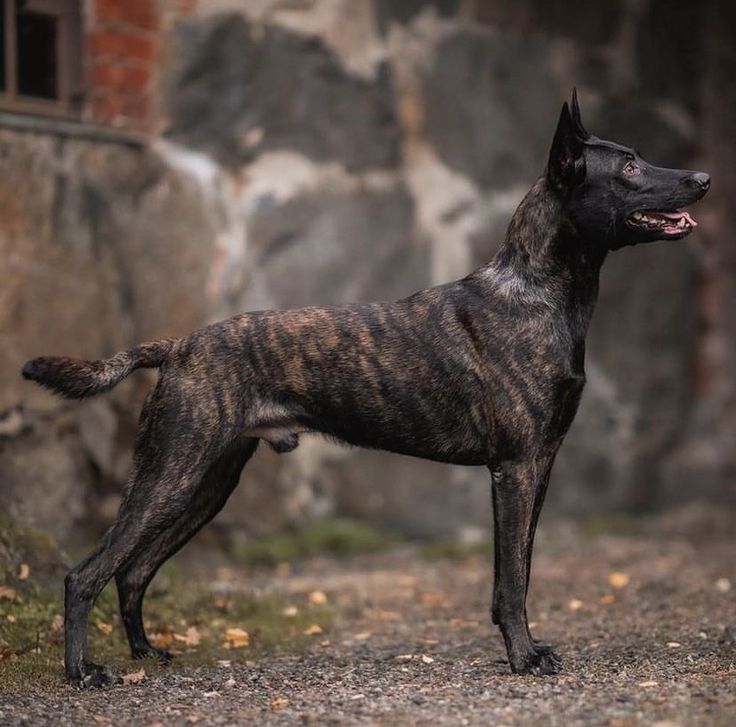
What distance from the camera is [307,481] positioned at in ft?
22.6

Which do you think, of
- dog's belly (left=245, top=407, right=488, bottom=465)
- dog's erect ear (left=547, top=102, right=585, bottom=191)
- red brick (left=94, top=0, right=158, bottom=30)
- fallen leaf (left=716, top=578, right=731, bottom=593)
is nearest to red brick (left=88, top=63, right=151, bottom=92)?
red brick (left=94, top=0, right=158, bottom=30)

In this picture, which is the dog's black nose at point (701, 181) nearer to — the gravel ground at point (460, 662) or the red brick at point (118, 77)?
the gravel ground at point (460, 662)

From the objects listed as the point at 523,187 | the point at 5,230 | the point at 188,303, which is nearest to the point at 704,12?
the point at 523,187

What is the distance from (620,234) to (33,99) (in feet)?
10.7

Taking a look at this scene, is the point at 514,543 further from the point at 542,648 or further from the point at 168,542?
the point at 168,542

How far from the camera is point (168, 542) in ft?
15.4

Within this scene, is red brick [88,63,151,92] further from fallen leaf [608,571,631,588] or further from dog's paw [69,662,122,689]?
fallen leaf [608,571,631,588]

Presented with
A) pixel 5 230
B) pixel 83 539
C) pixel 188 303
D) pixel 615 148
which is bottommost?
pixel 83 539

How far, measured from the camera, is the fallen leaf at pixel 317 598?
5.77 metres

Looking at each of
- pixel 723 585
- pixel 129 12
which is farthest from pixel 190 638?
pixel 129 12

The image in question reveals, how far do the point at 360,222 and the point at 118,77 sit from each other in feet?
4.98

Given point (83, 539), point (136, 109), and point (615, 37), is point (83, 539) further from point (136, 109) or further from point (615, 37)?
point (615, 37)

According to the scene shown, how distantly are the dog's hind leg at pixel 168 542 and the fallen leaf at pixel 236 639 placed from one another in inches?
14.1

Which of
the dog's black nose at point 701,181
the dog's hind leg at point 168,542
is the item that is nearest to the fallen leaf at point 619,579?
the dog's hind leg at point 168,542
